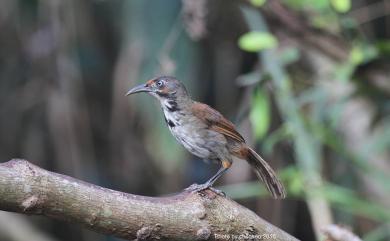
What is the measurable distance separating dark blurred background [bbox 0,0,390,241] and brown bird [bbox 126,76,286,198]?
929mm

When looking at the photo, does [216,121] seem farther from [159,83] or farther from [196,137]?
[159,83]

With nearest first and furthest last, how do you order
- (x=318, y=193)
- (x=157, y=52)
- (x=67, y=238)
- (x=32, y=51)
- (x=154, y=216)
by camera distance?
(x=154, y=216) < (x=318, y=193) < (x=157, y=52) < (x=32, y=51) < (x=67, y=238)

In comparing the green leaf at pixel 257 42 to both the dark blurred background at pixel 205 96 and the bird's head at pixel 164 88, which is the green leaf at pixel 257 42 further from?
the bird's head at pixel 164 88

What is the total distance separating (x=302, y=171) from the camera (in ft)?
13.5

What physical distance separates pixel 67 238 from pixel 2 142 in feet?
2.98

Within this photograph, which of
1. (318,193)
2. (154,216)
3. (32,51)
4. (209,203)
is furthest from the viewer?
(32,51)

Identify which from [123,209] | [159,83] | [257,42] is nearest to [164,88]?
[159,83]

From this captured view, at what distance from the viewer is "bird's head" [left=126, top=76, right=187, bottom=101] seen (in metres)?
3.21

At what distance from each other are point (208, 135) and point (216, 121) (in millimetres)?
74

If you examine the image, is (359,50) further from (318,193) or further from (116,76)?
(116,76)

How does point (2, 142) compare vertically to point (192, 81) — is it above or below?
below

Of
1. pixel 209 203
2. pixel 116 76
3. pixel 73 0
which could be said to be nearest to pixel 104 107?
pixel 116 76

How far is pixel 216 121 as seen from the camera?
10.1ft

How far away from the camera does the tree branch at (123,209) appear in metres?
1.93
